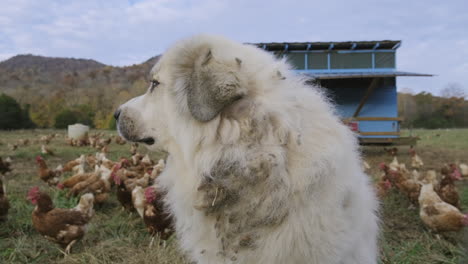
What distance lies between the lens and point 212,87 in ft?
5.63

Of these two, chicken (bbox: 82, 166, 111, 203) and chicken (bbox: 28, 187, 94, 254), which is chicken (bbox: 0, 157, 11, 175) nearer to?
chicken (bbox: 82, 166, 111, 203)

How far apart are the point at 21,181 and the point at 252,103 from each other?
7.98 meters

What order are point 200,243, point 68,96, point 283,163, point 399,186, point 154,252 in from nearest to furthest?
point 283,163 → point 200,243 → point 154,252 → point 399,186 → point 68,96

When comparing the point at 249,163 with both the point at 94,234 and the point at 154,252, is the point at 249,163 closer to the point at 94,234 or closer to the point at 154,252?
the point at 154,252

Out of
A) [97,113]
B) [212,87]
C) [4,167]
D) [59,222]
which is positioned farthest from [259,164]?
[97,113]

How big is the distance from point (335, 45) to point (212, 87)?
1225 centimetres

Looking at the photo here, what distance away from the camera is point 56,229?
399 centimetres

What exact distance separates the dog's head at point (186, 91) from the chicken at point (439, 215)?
12.9ft

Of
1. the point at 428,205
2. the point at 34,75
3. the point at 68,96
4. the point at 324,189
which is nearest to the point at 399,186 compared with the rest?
the point at 428,205

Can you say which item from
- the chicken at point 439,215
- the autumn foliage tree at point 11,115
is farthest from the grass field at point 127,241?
the autumn foliage tree at point 11,115

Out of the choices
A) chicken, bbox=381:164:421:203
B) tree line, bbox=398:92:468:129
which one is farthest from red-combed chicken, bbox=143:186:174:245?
tree line, bbox=398:92:468:129

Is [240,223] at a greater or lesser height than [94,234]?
greater

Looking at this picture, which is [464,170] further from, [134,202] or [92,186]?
[92,186]

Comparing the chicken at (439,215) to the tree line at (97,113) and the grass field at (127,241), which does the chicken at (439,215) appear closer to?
the grass field at (127,241)
